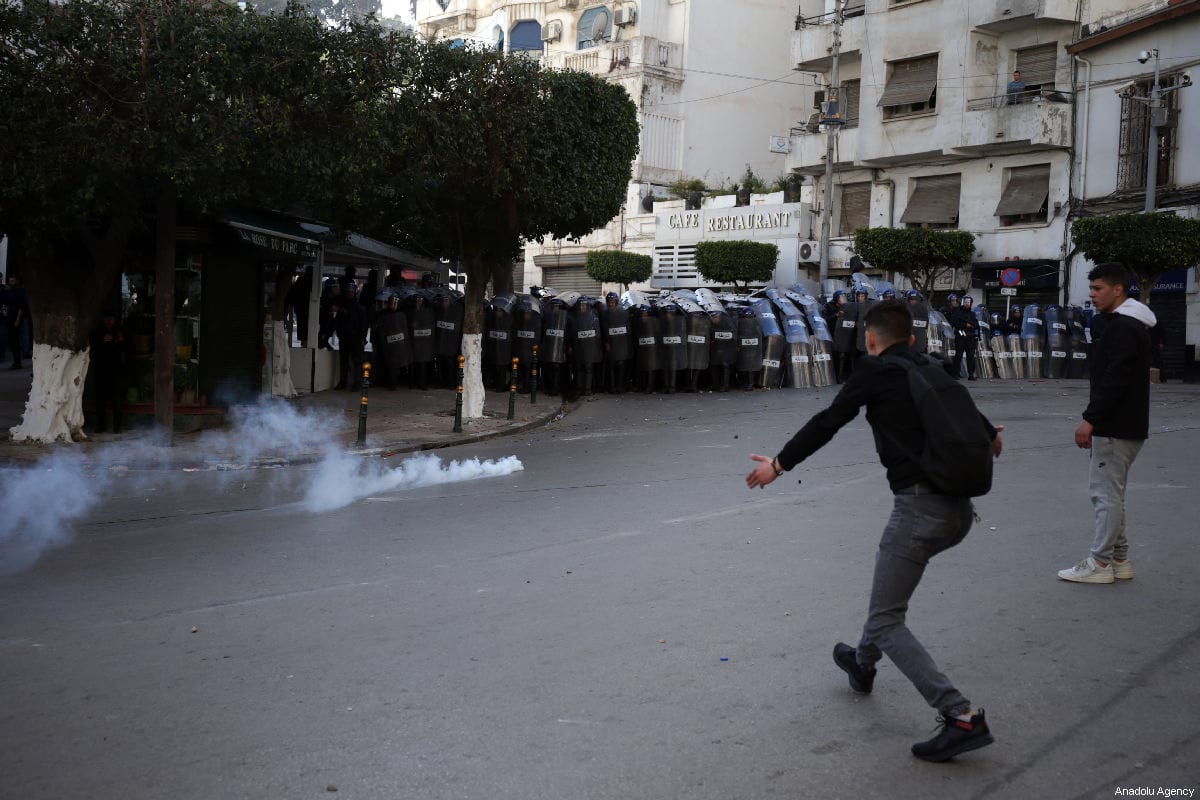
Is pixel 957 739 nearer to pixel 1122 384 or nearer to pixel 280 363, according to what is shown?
pixel 1122 384

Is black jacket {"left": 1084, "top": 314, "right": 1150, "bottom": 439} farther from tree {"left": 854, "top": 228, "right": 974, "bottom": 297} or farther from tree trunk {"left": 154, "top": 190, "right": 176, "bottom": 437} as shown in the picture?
tree {"left": 854, "top": 228, "right": 974, "bottom": 297}

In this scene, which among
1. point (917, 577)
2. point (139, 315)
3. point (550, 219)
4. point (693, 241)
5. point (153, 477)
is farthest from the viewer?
point (693, 241)

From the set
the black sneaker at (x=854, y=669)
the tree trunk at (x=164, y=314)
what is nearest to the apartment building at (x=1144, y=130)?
the tree trunk at (x=164, y=314)

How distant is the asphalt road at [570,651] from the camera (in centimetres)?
429

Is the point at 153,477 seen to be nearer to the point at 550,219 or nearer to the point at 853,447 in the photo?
the point at 853,447

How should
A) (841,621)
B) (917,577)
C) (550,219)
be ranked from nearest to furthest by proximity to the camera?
(917,577) → (841,621) → (550,219)

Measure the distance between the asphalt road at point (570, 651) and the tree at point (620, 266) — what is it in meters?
36.1

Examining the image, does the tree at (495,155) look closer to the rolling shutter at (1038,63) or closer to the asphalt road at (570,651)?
the asphalt road at (570,651)

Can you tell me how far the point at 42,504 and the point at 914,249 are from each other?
28003 mm

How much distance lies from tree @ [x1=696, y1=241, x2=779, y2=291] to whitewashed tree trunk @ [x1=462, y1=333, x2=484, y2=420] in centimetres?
2378

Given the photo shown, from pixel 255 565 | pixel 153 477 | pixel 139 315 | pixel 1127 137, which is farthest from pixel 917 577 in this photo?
pixel 1127 137

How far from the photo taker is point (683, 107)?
52.0 meters

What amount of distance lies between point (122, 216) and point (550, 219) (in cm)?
763

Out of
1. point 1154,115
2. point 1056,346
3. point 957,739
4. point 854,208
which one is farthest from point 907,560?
point 854,208
